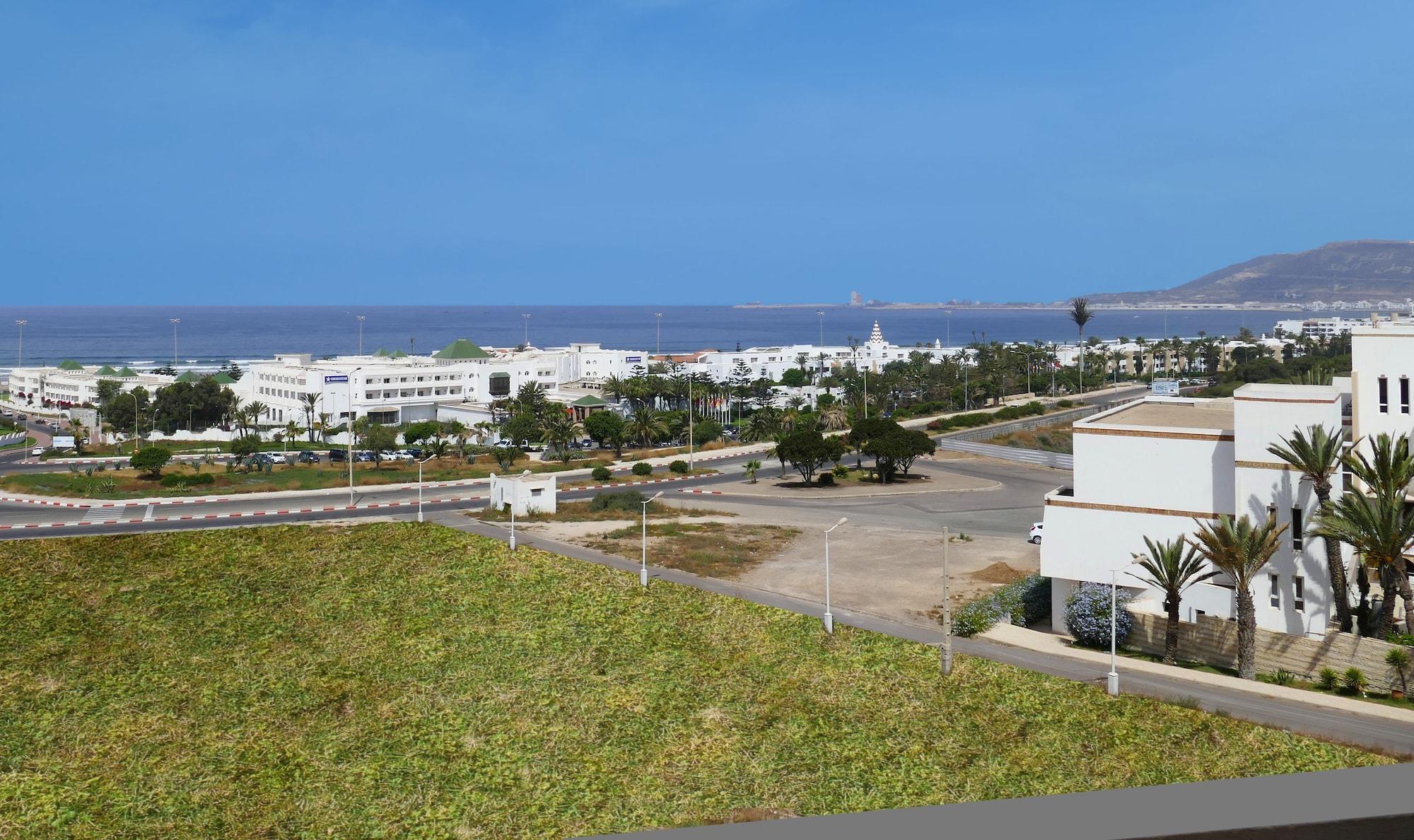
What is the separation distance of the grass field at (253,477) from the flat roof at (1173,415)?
37.6 meters

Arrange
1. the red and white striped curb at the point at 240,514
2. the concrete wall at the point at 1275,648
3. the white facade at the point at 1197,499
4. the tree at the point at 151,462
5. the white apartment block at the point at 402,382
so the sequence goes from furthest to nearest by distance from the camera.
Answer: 1. the white apartment block at the point at 402,382
2. the tree at the point at 151,462
3. the red and white striped curb at the point at 240,514
4. the white facade at the point at 1197,499
5. the concrete wall at the point at 1275,648

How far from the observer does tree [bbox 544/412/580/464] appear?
74875 millimetres

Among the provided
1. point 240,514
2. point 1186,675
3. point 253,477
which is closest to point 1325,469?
point 1186,675

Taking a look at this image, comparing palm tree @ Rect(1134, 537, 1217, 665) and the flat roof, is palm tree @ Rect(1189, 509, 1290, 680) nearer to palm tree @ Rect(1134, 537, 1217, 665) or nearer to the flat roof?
palm tree @ Rect(1134, 537, 1217, 665)

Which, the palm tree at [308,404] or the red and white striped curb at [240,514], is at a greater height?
the palm tree at [308,404]

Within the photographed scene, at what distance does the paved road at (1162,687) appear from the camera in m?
24.8

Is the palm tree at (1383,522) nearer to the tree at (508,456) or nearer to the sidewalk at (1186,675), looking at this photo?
the sidewalk at (1186,675)

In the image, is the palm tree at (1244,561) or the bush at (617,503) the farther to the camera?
the bush at (617,503)

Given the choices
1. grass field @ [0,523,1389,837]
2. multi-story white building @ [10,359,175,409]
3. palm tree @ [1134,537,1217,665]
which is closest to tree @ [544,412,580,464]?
grass field @ [0,523,1389,837]

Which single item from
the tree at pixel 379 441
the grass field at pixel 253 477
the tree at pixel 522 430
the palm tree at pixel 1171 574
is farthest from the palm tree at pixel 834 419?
the palm tree at pixel 1171 574

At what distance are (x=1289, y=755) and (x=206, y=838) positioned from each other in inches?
871

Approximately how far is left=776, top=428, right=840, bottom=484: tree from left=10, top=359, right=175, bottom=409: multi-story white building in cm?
7440

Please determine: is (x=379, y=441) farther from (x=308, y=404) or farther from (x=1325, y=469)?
(x=1325, y=469)

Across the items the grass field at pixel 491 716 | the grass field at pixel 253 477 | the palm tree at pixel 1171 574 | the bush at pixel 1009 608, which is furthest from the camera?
the grass field at pixel 253 477
